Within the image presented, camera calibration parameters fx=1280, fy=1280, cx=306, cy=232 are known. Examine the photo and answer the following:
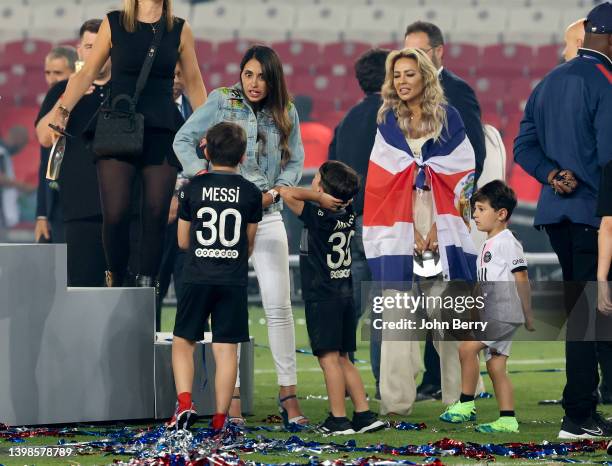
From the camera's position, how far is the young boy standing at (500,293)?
4992 millimetres

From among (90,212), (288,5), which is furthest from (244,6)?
(90,212)

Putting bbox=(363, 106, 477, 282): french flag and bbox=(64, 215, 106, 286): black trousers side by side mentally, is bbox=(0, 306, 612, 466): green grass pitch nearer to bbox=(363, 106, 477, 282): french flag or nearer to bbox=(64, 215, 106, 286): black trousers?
bbox=(363, 106, 477, 282): french flag

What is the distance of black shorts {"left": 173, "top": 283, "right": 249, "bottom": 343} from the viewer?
4.61 metres

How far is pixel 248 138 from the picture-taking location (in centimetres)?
506

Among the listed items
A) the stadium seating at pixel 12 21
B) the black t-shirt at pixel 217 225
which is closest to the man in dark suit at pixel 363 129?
the black t-shirt at pixel 217 225

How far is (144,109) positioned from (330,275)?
105cm

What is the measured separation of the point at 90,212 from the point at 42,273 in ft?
3.30

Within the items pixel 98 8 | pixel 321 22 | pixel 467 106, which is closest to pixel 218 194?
pixel 467 106

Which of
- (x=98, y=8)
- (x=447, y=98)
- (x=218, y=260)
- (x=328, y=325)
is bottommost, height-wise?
(x=328, y=325)

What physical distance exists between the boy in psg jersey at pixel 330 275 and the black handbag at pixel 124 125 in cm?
64

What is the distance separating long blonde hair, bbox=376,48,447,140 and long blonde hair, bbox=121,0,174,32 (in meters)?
0.99

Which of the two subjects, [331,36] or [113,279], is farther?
[331,36]

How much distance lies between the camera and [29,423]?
16.1 feet

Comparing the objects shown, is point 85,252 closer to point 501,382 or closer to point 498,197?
point 498,197
